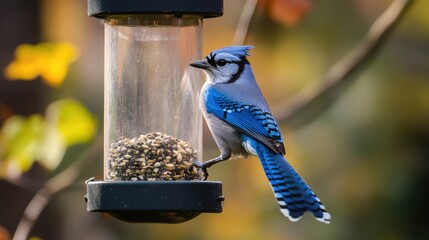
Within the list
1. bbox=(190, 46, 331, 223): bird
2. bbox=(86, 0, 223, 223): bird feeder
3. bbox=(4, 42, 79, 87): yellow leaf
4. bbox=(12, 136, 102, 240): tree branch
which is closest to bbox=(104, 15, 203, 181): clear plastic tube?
bbox=(86, 0, 223, 223): bird feeder

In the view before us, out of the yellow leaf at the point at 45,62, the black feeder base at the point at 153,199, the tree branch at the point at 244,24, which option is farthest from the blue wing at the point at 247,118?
the yellow leaf at the point at 45,62

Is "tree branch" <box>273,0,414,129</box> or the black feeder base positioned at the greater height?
"tree branch" <box>273,0,414,129</box>

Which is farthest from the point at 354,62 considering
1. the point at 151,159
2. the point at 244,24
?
the point at 151,159

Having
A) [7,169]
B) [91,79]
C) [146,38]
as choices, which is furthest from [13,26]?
[146,38]

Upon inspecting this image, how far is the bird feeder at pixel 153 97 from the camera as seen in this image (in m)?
5.43

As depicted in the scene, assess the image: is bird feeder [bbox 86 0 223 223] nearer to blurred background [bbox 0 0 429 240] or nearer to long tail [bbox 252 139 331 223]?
long tail [bbox 252 139 331 223]

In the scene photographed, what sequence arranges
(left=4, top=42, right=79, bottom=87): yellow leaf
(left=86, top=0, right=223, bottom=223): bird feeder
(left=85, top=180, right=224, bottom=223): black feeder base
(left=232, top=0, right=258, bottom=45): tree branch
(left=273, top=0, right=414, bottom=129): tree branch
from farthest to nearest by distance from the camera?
(left=273, top=0, right=414, bottom=129): tree branch
(left=232, top=0, right=258, bottom=45): tree branch
(left=4, top=42, right=79, bottom=87): yellow leaf
(left=86, top=0, right=223, bottom=223): bird feeder
(left=85, top=180, right=224, bottom=223): black feeder base

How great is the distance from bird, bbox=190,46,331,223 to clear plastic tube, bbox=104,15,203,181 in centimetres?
10

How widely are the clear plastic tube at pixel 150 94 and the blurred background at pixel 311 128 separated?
11.3ft

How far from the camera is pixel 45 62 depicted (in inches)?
280

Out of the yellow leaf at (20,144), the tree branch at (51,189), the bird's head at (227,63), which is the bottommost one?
the tree branch at (51,189)

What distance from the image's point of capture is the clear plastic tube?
5.58 metres

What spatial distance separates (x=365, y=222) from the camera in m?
9.38

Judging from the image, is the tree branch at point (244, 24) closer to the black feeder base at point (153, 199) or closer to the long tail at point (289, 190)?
the long tail at point (289, 190)
